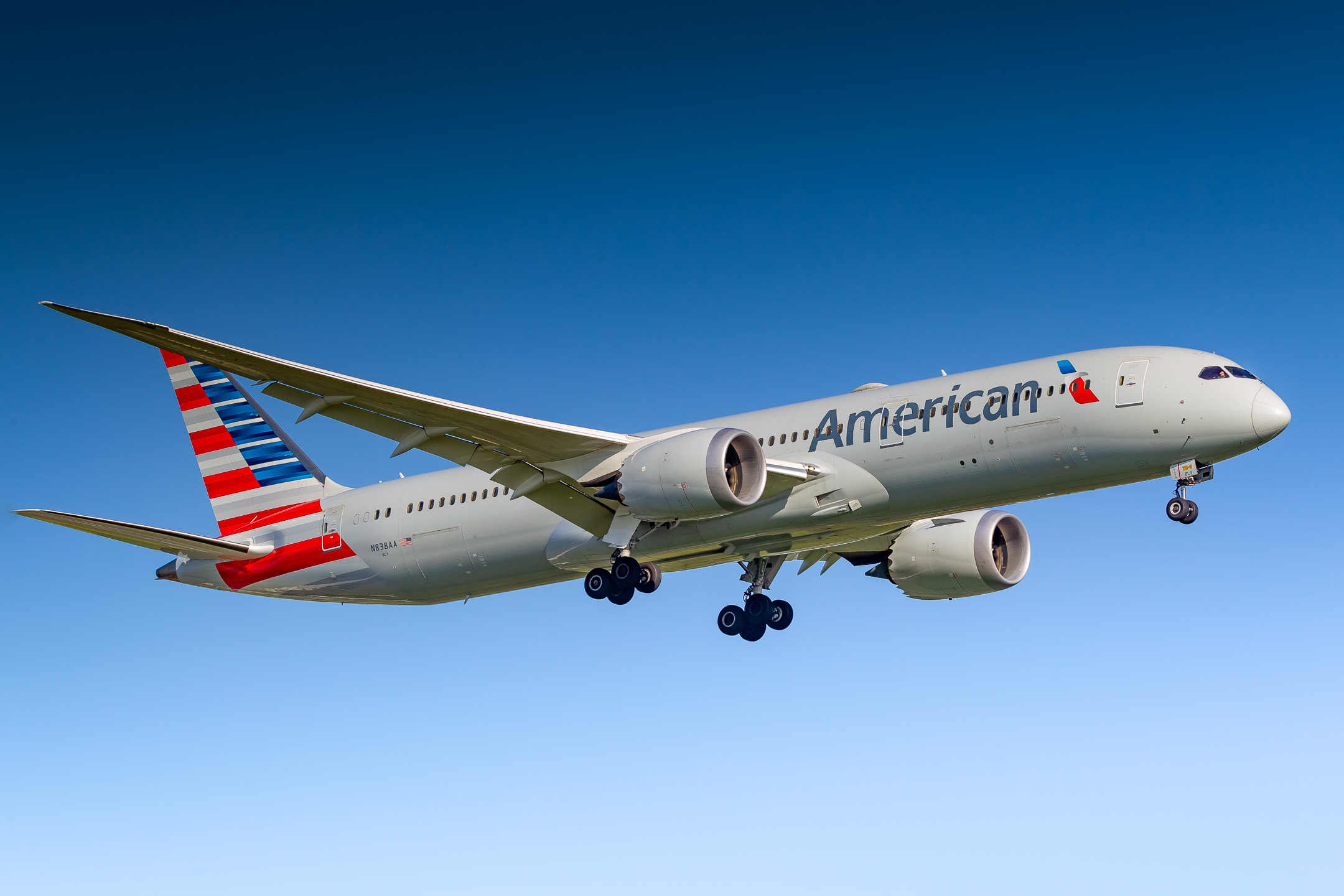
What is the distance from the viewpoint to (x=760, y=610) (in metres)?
34.0

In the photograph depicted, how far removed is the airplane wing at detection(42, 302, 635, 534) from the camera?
2589cm

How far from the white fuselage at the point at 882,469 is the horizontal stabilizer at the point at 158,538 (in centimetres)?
320

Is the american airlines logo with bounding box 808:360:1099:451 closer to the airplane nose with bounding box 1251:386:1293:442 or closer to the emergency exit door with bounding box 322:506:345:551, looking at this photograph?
the airplane nose with bounding box 1251:386:1293:442

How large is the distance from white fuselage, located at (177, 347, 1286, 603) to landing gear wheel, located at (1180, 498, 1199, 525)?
88 cm

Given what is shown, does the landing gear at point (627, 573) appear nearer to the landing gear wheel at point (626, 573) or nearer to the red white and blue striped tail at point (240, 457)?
the landing gear wheel at point (626, 573)

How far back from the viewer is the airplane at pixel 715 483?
26.0 m

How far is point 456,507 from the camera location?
32.9 metres

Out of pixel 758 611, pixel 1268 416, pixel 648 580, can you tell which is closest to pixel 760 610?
pixel 758 611

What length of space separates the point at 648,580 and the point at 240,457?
14.8 metres

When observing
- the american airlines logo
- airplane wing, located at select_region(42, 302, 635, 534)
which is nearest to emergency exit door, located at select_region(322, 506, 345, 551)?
airplane wing, located at select_region(42, 302, 635, 534)

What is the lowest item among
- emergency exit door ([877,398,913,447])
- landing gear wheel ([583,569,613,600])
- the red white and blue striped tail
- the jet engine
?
landing gear wheel ([583,569,613,600])

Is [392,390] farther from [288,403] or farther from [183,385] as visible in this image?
[183,385]

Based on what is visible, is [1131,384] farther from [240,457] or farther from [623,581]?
[240,457]

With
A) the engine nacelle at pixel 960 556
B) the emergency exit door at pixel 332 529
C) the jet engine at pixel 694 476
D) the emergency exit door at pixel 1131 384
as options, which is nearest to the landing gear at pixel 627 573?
the jet engine at pixel 694 476
